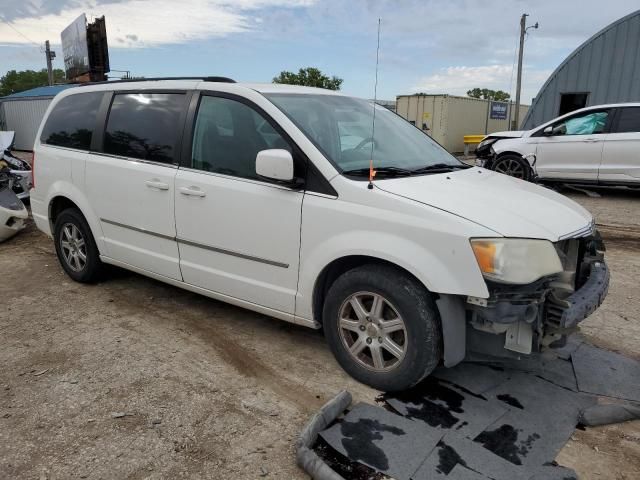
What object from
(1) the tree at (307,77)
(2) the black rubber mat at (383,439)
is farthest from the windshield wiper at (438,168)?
(1) the tree at (307,77)

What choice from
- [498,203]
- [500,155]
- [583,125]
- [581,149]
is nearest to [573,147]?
[581,149]

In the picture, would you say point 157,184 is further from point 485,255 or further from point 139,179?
point 485,255

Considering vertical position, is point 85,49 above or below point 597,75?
above

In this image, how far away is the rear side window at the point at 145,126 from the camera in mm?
3930

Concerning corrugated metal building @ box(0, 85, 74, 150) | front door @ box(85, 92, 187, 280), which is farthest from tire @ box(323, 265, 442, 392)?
corrugated metal building @ box(0, 85, 74, 150)

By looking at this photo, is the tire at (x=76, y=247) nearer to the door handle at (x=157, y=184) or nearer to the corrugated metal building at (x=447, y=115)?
the door handle at (x=157, y=184)

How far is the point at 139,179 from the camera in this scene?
405 cm

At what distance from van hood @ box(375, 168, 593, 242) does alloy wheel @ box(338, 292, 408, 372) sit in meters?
0.64

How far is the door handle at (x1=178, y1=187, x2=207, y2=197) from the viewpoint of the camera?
365 centimetres

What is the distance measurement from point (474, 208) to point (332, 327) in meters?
1.12

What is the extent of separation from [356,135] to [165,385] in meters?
2.11

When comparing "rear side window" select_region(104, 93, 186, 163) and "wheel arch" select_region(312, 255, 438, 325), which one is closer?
"wheel arch" select_region(312, 255, 438, 325)

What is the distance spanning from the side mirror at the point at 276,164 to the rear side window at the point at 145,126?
107 cm

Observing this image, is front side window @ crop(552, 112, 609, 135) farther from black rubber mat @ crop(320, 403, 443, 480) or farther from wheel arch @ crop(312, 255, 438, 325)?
black rubber mat @ crop(320, 403, 443, 480)
